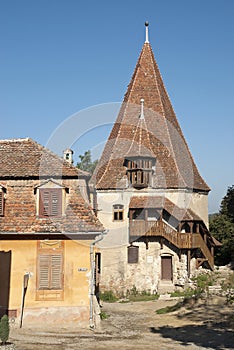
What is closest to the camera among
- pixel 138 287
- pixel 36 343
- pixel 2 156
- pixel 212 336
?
pixel 36 343

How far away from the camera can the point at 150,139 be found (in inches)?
1362

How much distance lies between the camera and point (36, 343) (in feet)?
51.5

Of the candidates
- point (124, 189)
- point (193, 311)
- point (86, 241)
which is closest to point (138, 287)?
point (124, 189)

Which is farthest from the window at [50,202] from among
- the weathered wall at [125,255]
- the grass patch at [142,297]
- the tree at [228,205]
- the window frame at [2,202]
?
the tree at [228,205]

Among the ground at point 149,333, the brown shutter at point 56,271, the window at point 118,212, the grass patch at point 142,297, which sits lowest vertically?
the ground at point 149,333

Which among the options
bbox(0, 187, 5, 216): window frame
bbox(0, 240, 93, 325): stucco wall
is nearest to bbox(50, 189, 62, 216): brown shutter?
bbox(0, 240, 93, 325): stucco wall

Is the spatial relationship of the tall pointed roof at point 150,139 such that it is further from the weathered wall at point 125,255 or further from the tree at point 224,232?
the tree at point 224,232

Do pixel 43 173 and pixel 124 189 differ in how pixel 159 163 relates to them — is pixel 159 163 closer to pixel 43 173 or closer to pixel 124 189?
pixel 124 189

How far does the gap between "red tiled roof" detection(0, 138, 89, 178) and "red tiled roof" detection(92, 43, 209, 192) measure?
11.9 metres

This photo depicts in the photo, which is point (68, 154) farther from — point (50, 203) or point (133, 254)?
point (133, 254)

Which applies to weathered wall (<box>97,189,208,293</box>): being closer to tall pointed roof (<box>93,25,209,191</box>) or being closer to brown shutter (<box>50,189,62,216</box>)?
tall pointed roof (<box>93,25,209,191</box>)

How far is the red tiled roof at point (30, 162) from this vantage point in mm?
20188

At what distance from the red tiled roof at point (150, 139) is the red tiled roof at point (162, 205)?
1066 mm

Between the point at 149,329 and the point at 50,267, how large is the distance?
527cm
